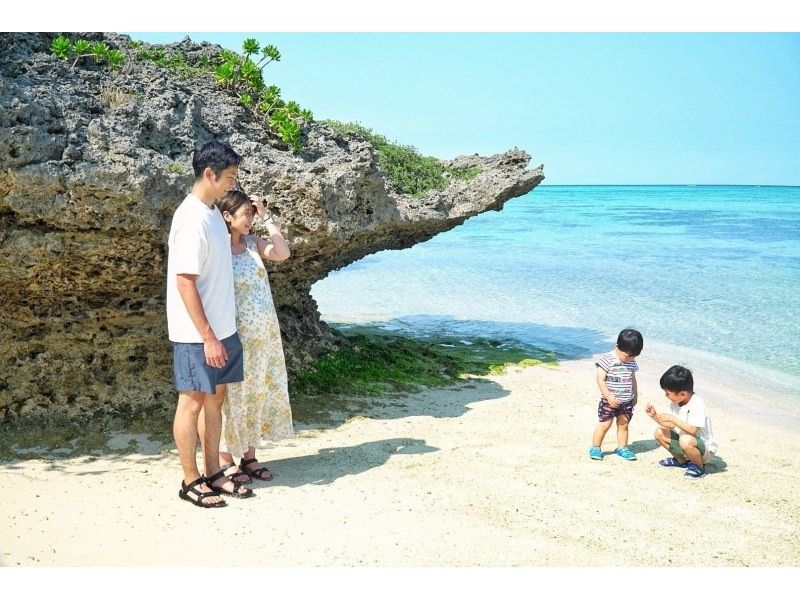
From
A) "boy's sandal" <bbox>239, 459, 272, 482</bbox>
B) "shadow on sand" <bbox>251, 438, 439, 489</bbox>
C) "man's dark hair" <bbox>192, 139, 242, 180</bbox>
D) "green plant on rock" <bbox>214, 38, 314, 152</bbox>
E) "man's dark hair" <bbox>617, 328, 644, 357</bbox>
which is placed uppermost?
"green plant on rock" <bbox>214, 38, 314, 152</bbox>

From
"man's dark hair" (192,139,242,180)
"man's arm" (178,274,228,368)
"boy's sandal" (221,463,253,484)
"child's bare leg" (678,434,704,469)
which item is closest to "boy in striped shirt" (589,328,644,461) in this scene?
"child's bare leg" (678,434,704,469)

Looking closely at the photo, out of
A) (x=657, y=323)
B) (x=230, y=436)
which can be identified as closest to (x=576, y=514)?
(x=230, y=436)

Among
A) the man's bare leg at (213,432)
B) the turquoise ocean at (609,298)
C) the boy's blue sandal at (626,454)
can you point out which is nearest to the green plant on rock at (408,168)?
the turquoise ocean at (609,298)

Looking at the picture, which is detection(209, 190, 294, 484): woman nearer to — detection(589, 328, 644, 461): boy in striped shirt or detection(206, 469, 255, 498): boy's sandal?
detection(206, 469, 255, 498): boy's sandal

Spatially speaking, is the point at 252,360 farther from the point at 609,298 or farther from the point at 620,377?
the point at 609,298

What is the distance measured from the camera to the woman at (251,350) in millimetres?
5535

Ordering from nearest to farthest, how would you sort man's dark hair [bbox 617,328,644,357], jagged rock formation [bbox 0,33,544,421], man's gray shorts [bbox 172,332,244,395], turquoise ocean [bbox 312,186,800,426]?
1. man's gray shorts [bbox 172,332,244,395]
2. jagged rock formation [bbox 0,33,544,421]
3. man's dark hair [bbox 617,328,644,357]
4. turquoise ocean [bbox 312,186,800,426]

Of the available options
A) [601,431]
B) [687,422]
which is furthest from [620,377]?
[687,422]

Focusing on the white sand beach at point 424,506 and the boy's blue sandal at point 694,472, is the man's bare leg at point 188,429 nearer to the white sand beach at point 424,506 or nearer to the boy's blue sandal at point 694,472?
the white sand beach at point 424,506

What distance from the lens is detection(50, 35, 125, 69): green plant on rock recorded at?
6719 millimetres

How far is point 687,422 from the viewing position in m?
6.01

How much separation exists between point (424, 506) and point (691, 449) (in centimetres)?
227

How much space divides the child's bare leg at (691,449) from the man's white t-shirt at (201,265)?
360 centimetres

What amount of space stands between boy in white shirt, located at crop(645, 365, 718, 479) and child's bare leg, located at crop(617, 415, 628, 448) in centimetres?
34
